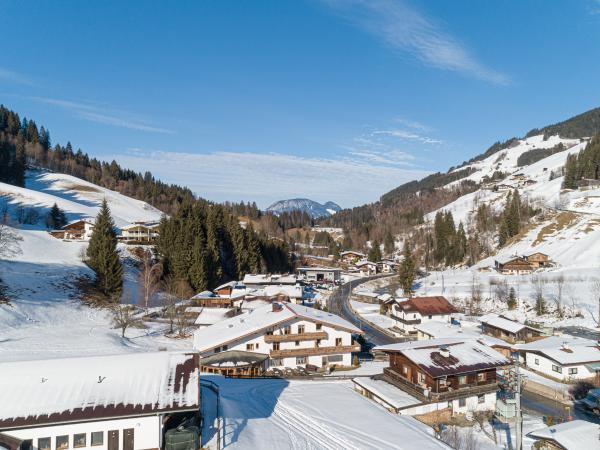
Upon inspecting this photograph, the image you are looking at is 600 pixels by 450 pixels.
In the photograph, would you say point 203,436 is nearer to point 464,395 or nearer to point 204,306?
point 464,395

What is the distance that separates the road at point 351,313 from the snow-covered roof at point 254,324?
14.7m

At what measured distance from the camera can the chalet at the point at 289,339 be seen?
4219 centimetres

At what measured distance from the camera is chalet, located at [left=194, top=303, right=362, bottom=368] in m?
42.2

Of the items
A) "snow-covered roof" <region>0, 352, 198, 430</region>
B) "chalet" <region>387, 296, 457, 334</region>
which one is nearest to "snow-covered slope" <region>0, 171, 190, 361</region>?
"snow-covered roof" <region>0, 352, 198, 430</region>

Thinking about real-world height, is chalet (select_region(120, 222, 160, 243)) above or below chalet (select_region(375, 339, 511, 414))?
above

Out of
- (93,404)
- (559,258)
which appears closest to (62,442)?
(93,404)

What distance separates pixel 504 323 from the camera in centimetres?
5750

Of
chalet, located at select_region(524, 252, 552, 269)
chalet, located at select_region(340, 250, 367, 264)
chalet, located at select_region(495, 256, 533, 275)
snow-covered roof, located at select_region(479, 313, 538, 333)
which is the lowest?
snow-covered roof, located at select_region(479, 313, 538, 333)

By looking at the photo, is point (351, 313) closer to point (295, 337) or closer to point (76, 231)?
point (295, 337)

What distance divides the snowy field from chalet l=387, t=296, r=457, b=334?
32332 millimetres

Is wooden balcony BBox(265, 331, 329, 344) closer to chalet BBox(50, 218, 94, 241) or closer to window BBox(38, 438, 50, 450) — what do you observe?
window BBox(38, 438, 50, 450)

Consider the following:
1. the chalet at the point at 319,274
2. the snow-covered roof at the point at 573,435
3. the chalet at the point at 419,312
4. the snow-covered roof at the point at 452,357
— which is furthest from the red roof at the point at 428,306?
the chalet at the point at 319,274

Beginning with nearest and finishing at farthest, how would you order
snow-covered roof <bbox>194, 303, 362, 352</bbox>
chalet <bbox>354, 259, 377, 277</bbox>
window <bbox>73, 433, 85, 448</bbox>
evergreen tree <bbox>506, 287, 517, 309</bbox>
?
window <bbox>73, 433, 85, 448</bbox> → snow-covered roof <bbox>194, 303, 362, 352</bbox> → evergreen tree <bbox>506, 287, 517, 309</bbox> → chalet <bbox>354, 259, 377, 277</bbox>

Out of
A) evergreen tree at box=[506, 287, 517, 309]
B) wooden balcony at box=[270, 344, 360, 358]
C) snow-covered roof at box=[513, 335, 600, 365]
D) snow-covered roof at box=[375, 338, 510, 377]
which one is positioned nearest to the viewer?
snow-covered roof at box=[375, 338, 510, 377]
